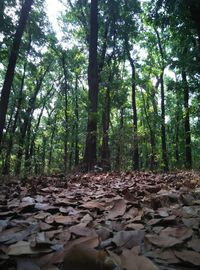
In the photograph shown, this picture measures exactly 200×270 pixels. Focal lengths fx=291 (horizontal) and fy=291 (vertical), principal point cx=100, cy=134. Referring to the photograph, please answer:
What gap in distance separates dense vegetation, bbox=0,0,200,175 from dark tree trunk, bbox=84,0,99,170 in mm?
34

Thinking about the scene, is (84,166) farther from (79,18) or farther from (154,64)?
(154,64)

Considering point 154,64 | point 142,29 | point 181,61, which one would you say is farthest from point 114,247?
point 154,64

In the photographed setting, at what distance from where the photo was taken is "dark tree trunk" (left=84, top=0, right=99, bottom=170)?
9.77m

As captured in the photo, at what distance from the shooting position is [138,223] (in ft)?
6.50

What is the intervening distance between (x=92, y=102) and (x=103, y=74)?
26.6 feet

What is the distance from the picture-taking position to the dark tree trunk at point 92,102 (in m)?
9.77

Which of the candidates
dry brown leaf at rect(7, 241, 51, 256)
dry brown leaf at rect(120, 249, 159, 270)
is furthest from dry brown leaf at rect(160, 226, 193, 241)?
dry brown leaf at rect(7, 241, 51, 256)

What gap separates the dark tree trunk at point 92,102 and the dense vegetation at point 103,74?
0.03 m

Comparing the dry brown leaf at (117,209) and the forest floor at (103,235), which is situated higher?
the dry brown leaf at (117,209)

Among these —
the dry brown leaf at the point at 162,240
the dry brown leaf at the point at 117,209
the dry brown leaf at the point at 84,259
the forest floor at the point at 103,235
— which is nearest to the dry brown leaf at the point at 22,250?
the forest floor at the point at 103,235

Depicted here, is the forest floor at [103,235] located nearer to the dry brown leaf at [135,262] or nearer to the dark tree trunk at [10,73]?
the dry brown leaf at [135,262]

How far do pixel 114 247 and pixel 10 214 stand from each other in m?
1.10

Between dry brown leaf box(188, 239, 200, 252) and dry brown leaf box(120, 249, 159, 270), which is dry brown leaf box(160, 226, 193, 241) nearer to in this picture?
dry brown leaf box(188, 239, 200, 252)

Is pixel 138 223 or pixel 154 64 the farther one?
pixel 154 64
